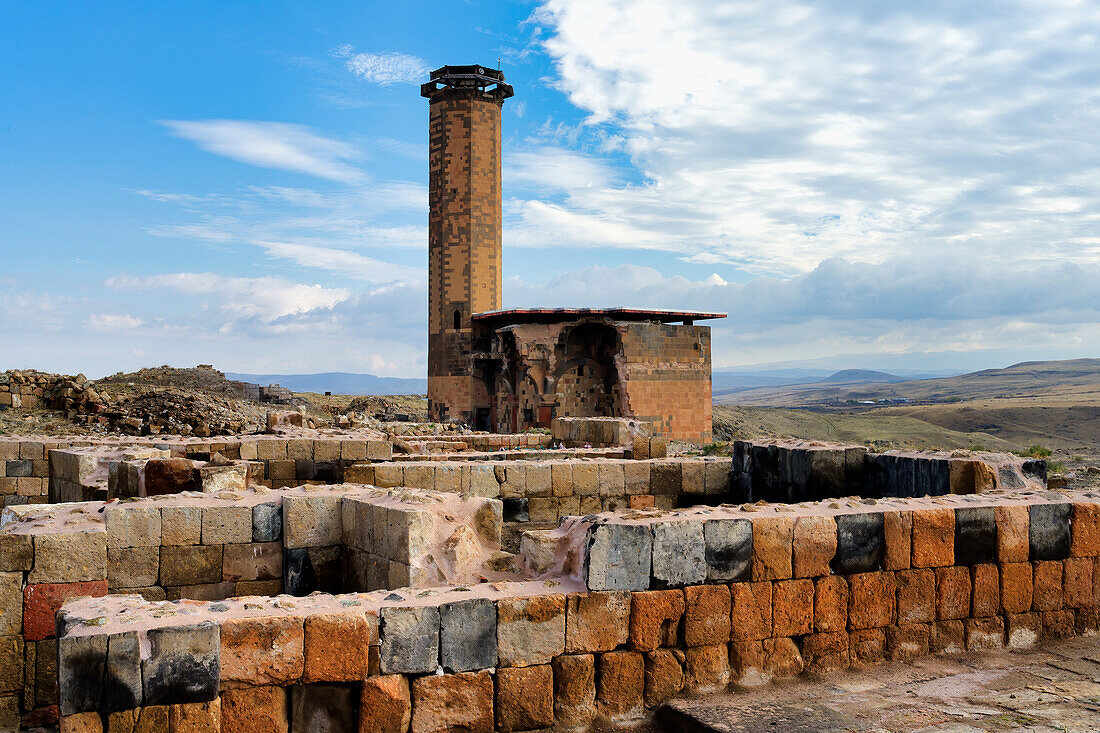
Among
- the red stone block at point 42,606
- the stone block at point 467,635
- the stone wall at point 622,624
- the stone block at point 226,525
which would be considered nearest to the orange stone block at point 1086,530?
the stone wall at point 622,624

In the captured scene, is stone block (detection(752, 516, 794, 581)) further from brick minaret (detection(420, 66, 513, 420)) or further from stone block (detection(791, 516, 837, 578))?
brick minaret (detection(420, 66, 513, 420))

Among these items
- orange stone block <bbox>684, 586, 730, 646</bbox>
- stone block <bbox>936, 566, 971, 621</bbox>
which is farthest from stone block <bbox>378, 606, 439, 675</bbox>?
stone block <bbox>936, 566, 971, 621</bbox>

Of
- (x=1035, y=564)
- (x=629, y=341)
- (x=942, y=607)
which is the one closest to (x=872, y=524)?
(x=942, y=607)

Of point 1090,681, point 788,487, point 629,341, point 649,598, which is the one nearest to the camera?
point 649,598

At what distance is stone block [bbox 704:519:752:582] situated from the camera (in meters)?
5.85

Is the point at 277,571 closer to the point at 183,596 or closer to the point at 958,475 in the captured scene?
the point at 183,596

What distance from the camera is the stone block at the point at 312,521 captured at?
23.3 ft

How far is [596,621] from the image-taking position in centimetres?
546

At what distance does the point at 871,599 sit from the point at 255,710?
4490 millimetres

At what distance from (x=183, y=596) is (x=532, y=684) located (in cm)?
351

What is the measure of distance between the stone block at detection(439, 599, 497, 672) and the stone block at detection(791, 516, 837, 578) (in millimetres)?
2384

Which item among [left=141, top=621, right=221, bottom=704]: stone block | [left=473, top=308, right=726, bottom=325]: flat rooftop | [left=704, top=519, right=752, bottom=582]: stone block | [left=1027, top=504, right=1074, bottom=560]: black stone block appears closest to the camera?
[left=141, top=621, right=221, bottom=704]: stone block

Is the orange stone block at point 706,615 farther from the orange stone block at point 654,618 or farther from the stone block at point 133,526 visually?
the stone block at point 133,526

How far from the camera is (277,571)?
7250 millimetres
